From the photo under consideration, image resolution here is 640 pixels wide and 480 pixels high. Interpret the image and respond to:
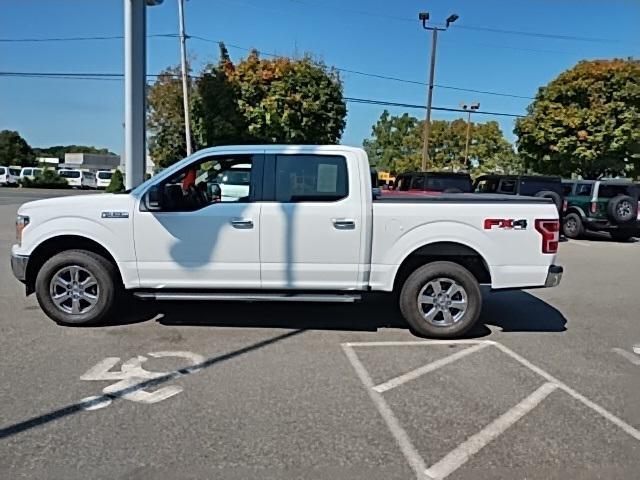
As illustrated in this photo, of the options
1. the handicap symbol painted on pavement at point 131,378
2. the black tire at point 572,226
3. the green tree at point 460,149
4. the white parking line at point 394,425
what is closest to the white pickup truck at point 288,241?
the handicap symbol painted on pavement at point 131,378

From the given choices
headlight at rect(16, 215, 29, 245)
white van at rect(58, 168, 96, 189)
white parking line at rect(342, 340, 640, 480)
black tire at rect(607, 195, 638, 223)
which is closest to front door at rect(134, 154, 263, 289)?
headlight at rect(16, 215, 29, 245)

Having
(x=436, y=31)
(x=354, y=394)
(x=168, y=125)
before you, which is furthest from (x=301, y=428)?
(x=168, y=125)

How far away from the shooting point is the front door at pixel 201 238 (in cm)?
555

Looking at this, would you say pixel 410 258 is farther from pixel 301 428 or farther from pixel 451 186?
pixel 451 186

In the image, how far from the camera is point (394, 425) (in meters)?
3.69

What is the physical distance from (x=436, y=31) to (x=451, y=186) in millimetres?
11421

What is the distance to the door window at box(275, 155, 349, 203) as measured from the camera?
5.58 meters

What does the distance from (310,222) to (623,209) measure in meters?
13.0

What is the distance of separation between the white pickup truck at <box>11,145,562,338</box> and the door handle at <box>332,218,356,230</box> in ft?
0.05

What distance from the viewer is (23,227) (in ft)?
18.7

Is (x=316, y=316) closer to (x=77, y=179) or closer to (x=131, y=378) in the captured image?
(x=131, y=378)

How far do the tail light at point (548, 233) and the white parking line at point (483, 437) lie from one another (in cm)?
169

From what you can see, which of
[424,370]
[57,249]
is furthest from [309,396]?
[57,249]

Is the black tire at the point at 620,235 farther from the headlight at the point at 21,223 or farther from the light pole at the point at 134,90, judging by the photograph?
the headlight at the point at 21,223
